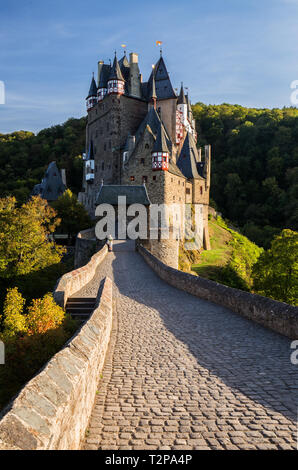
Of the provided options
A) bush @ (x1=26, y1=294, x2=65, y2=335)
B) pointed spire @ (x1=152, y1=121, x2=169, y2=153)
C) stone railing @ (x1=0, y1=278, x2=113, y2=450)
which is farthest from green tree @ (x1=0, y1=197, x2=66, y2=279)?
stone railing @ (x1=0, y1=278, x2=113, y2=450)

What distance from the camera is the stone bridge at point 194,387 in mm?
4105

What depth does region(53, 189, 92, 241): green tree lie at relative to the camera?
4438 centimetres

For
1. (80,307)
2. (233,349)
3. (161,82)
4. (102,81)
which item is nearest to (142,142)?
(161,82)

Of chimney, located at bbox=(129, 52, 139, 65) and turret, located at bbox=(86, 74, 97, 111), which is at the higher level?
chimney, located at bbox=(129, 52, 139, 65)

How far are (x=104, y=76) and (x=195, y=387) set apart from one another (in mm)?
59526

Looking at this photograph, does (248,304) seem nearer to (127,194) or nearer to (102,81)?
(127,194)

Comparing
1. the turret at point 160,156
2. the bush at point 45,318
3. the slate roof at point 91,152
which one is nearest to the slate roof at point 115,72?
the slate roof at point 91,152

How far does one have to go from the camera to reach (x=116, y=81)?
53625 millimetres

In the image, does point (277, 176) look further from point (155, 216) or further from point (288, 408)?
point (288, 408)

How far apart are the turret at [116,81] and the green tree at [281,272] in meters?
35.3

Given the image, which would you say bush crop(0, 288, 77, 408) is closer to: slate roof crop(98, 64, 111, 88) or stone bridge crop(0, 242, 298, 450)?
stone bridge crop(0, 242, 298, 450)

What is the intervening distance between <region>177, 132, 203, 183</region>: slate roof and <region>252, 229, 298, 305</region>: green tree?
21.2 meters

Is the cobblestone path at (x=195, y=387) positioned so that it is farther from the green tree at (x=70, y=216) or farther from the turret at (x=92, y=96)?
the turret at (x=92, y=96)

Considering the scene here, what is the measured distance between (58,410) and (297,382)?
13.0ft
